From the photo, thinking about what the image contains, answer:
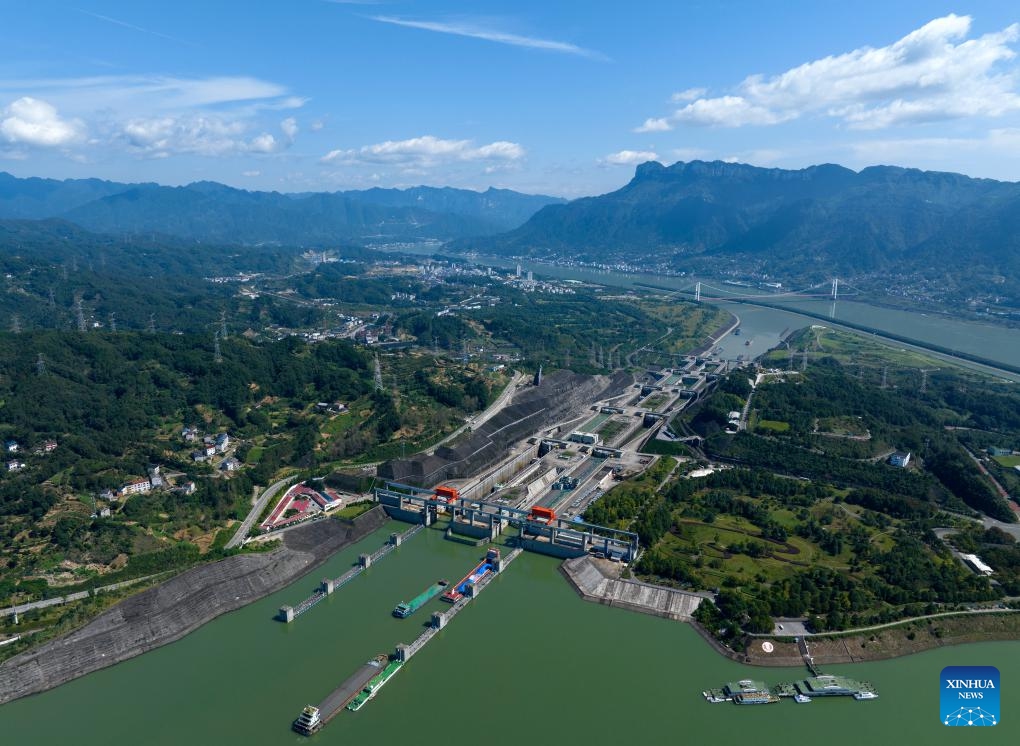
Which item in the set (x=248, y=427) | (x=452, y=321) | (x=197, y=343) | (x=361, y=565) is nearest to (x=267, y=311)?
(x=452, y=321)

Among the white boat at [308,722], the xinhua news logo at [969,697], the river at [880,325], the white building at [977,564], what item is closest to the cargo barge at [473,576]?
the white boat at [308,722]

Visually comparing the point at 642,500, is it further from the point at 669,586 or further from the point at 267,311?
the point at 267,311

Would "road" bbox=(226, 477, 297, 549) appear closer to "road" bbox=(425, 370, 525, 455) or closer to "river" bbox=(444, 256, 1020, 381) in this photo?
"road" bbox=(425, 370, 525, 455)

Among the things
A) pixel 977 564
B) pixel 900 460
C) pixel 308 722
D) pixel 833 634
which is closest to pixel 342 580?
pixel 308 722

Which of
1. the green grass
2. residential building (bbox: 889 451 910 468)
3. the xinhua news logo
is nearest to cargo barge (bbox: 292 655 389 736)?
the green grass

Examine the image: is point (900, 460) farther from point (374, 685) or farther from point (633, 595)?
point (374, 685)

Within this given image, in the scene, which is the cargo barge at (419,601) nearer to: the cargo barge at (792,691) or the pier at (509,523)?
the pier at (509,523)
